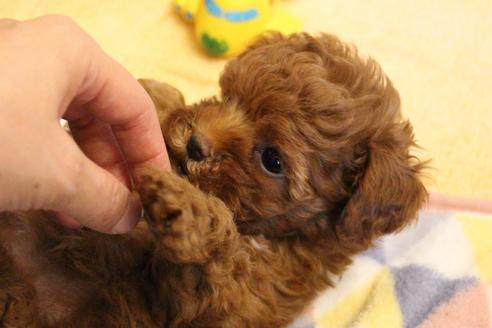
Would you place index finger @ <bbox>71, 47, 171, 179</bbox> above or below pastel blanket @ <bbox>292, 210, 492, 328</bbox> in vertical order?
above

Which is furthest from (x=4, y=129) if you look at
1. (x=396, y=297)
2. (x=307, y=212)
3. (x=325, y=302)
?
(x=396, y=297)

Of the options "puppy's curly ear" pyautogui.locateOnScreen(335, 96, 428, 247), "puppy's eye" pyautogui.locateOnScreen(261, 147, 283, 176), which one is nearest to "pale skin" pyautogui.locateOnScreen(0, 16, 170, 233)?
"puppy's eye" pyautogui.locateOnScreen(261, 147, 283, 176)

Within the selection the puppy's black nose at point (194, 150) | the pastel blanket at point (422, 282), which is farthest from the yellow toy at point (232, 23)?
the pastel blanket at point (422, 282)

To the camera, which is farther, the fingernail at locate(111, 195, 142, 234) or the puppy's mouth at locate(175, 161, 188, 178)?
the puppy's mouth at locate(175, 161, 188, 178)

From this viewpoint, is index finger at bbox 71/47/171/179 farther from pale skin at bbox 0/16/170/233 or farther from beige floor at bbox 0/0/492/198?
beige floor at bbox 0/0/492/198

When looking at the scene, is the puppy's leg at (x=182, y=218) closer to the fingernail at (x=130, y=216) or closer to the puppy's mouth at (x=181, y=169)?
the fingernail at (x=130, y=216)

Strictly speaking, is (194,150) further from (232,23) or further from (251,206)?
(232,23)

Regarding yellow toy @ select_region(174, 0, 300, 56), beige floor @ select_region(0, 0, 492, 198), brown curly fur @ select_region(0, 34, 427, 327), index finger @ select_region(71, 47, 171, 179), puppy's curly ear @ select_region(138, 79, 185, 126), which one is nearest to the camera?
index finger @ select_region(71, 47, 171, 179)
